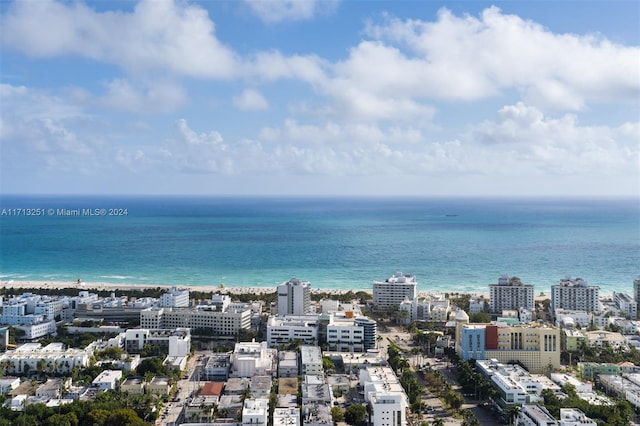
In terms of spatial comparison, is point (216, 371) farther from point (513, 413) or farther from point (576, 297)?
point (576, 297)

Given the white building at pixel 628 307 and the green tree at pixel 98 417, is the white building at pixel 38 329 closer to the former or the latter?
the green tree at pixel 98 417

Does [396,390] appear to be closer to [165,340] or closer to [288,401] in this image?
[288,401]

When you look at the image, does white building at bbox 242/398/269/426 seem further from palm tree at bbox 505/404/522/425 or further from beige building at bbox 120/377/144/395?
A: palm tree at bbox 505/404/522/425

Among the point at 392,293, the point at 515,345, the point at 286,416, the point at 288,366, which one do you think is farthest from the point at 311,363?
the point at 392,293

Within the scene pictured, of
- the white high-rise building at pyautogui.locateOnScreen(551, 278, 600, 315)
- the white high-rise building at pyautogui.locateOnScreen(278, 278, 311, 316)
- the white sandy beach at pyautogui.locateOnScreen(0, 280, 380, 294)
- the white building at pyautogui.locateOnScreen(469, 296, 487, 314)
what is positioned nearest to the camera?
the white high-rise building at pyautogui.locateOnScreen(278, 278, 311, 316)

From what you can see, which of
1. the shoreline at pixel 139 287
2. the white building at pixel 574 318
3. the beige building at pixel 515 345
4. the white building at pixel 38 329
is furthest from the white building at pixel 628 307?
the white building at pixel 38 329

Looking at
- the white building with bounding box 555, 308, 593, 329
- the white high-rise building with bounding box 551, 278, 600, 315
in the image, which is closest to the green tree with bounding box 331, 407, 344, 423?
the white building with bounding box 555, 308, 593, 329
